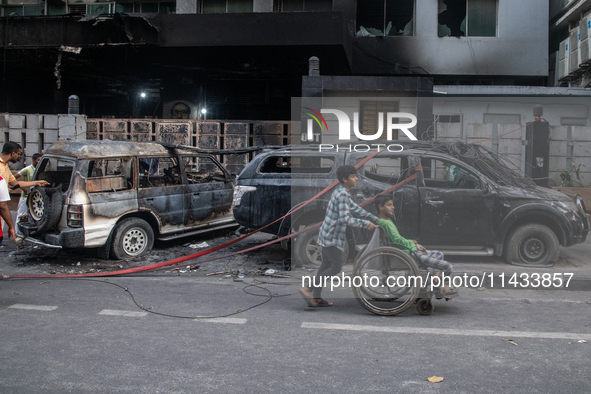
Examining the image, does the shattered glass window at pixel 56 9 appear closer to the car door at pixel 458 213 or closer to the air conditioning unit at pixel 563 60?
the car door at pixel 458 213

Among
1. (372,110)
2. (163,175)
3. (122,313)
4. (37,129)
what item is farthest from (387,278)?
(37,129)

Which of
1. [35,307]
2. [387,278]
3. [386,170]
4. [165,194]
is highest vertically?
[386,170]

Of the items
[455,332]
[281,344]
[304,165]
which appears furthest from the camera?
[304,165]

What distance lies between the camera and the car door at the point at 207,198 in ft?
30.4

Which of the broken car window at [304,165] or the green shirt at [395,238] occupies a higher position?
the broken car window at [304,165]

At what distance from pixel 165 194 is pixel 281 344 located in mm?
5157

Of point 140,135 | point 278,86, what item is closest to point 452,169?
point 140,135

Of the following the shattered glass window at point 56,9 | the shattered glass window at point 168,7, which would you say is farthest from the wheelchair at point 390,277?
the shattered glass window at point 56,9

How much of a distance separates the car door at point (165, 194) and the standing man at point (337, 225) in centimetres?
405

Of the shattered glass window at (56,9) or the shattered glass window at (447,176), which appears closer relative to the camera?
the shattered glass window at (447,176)

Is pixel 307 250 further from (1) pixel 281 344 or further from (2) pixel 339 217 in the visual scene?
(1) pixel 281 344

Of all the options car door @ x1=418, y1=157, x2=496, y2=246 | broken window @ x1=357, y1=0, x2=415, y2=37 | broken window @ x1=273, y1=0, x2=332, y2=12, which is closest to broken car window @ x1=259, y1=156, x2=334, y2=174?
car door @ x1=418, y1=157, x2=496, y2=246

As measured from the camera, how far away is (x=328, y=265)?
556cm

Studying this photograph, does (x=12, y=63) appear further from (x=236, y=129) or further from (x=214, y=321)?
(x=214, y=321)
